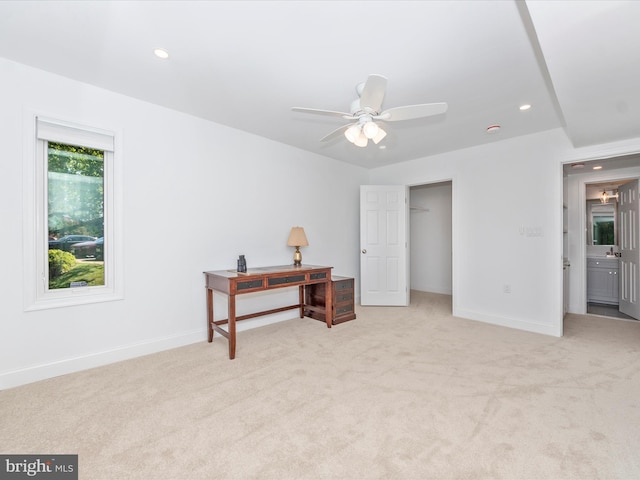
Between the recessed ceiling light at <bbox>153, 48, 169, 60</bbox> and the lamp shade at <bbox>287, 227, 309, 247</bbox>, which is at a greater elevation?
the recessed ceiling light at <bbox>153, 48, 169, 60</bbox>

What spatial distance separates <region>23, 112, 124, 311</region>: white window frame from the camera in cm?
239

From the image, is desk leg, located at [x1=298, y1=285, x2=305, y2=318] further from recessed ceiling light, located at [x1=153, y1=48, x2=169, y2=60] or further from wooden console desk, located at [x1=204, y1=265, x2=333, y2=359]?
recessed ceiling light, located at [x1=153, y1=48, x2=169, y2=60]

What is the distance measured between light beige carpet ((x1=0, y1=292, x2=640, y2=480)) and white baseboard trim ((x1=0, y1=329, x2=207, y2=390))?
0.08 meters

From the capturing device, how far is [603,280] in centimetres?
537

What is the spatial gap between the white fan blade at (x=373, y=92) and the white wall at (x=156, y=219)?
207 cm

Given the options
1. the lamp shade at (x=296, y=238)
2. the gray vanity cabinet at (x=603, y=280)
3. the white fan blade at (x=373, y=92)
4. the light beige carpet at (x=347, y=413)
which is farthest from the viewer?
the gray vanity cabinet at (x=603, y=280)

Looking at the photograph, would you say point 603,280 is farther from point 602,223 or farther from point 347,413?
point 347,413

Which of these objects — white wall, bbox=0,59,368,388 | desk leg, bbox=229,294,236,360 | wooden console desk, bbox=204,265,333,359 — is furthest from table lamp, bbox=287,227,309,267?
desk leg, bbox=229,294,236,360

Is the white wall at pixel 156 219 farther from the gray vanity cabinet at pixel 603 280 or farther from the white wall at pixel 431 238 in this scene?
the gray vanity cabinet at pixel 603 280

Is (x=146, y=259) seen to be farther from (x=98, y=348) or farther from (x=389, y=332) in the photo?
(x=389, y=332)

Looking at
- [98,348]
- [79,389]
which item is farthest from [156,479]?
[98,348]

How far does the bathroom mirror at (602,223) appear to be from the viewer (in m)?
5.59

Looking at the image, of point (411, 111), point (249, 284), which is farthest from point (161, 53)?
point (249, 284)

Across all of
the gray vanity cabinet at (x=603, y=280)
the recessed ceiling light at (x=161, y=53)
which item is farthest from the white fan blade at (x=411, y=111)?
the gray vanity cabinet at (x=603, y=280)
